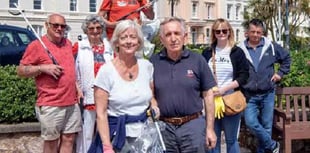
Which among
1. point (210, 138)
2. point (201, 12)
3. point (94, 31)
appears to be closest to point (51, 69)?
point (94, 31)

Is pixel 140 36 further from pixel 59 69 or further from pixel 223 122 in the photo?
pixel 223 122

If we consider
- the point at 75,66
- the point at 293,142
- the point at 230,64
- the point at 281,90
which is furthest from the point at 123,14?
the point at 293,142

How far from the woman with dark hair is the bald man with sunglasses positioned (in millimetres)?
101

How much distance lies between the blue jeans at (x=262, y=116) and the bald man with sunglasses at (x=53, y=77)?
89.4 inches

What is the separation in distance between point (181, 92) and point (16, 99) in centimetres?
325

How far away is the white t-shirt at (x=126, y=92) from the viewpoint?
4.06 metres

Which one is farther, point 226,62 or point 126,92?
point 226,62

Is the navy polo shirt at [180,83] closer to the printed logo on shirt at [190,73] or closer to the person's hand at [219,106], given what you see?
the printed logo on shirt at [190,73]

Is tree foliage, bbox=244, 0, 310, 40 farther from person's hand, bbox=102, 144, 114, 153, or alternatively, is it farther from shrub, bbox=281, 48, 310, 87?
person's hand, bbox=102, 144, 114, 153

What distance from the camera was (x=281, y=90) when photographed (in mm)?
7367

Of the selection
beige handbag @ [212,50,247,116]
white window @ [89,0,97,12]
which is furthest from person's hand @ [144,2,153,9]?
white window @ [89,0,97,12]

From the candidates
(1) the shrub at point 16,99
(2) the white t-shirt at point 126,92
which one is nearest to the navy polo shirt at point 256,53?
(2) the white t-shirt at point 126,92

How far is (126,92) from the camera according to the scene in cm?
408

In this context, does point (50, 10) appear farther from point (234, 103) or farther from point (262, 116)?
point (234, 103)
